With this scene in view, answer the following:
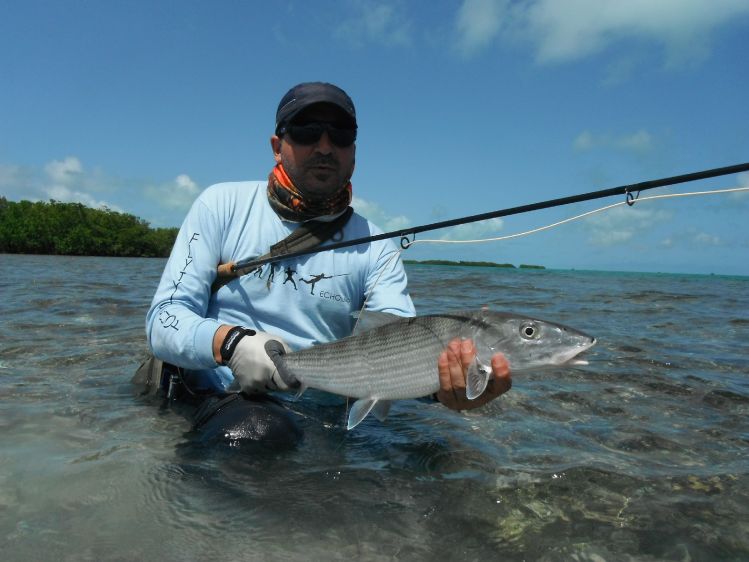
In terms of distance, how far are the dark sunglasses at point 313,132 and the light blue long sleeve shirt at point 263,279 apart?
60 cm

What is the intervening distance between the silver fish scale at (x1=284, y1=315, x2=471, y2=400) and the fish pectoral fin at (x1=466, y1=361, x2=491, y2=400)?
21cm

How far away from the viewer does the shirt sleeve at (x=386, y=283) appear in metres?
4.21

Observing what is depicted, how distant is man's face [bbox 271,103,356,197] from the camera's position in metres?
4.04

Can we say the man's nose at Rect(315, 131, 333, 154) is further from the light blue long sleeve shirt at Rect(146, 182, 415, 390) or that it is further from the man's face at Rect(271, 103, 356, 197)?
the light blue long sleeve shirt at Rect(146, 182, 415, 390)

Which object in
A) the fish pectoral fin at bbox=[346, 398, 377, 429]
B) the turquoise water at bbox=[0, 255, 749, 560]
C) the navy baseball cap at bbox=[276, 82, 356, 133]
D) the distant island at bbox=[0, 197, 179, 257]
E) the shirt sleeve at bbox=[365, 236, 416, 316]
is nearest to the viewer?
the turquoise water at bbox=[0, 255, 749, 560]

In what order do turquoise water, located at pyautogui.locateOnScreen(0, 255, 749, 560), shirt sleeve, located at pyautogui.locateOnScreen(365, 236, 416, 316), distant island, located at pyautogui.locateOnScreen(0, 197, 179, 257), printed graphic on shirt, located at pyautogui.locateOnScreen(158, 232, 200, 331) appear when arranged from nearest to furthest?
turquoise water, located at pyautogui.locateOnScreen(0, 255, 749, 560) < printed graphic on shirt, located at pyautogui.locateOnScreen(158, 232, 200, 331) < shirt sleeve, located at pyautogui.locateOnScreen(365, 236, 416, 316) < distant island, located at pyautogui.locateOnScreen(0, 197, 179, 257)

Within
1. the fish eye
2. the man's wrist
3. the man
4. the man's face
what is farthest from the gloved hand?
the fish eye

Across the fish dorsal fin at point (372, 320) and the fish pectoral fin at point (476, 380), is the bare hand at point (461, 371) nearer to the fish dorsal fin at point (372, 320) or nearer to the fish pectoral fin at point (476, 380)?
the fish pectoral fin at point (476, 380)

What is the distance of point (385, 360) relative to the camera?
129 inches

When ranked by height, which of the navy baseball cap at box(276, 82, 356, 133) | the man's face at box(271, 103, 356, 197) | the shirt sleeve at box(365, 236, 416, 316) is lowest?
the shirt sleeve at box(365, 236, 416, 316)

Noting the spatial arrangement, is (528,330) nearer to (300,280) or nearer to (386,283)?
(386,283)

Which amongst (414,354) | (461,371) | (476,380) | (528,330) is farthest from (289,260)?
(528,330)

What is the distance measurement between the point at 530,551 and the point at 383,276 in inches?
89.8

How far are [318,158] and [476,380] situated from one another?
207 cm
